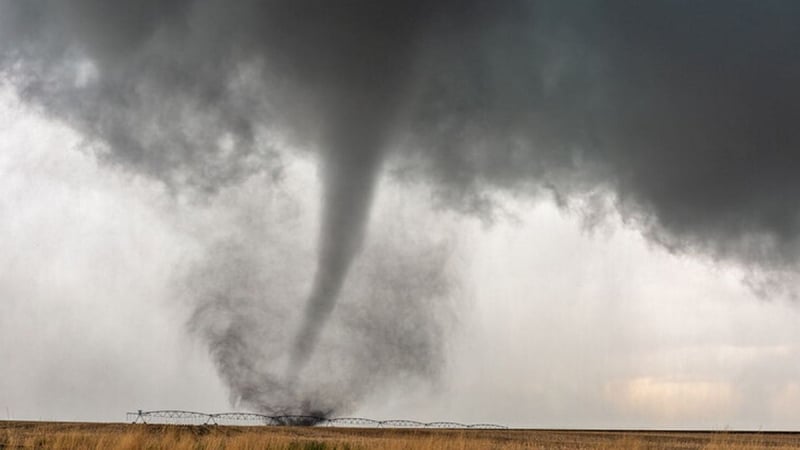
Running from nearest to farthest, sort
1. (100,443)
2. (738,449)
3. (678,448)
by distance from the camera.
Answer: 1. (100,443)
2. (738,449)
3. (678,448)

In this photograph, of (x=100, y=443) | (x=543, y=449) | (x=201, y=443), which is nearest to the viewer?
(x=100, y=443)

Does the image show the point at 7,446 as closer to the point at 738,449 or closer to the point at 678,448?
the point at 738,449

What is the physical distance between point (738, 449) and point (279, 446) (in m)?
16.3

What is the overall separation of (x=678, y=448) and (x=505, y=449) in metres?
9.99

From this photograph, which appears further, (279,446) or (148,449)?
(279,446)

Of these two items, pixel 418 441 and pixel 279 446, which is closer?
pixel 279 446

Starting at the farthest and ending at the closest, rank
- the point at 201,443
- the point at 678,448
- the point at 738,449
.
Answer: the point at 678,448 → the point at 201,443 → the point at 738,449

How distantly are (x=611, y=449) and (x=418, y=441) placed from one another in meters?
7.64

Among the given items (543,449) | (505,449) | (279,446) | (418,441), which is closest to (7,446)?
(279,446)

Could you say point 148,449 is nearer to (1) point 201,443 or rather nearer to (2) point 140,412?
(1) point 201,443

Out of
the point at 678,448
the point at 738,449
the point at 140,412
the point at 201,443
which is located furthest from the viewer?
the point at 140,412

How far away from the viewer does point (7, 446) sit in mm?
25344

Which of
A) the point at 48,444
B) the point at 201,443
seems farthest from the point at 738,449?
the point at 48,444

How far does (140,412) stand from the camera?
192 ft
